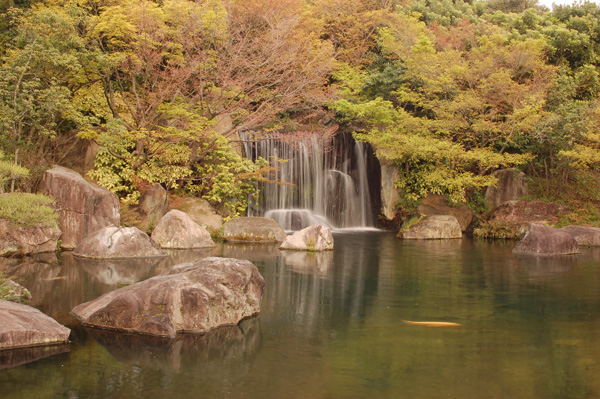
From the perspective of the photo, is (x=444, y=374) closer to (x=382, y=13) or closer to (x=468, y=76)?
(x=468, y=76)

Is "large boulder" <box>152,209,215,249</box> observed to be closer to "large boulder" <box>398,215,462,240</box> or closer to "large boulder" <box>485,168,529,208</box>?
"large boulder" <box>398,215,462,240</box>

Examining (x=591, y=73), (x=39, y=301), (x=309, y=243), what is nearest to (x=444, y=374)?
(x=39, y=301)

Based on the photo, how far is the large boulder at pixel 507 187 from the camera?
21562mm

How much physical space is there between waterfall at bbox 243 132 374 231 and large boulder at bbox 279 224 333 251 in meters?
5.35

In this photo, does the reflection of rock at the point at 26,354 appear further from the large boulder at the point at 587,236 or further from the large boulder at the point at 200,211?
the large boulder at the point at 587,236

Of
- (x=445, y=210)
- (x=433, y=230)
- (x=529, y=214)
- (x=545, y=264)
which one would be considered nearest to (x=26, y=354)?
(x=545, y=264)

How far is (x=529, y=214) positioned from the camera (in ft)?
64.0

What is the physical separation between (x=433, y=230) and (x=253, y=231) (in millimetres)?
6524

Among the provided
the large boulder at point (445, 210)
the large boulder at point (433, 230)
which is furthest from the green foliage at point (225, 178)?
the large boulder at point (445, 210)

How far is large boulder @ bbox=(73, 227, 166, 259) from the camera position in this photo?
12.4 metres

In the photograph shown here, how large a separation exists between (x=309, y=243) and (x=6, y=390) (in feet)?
34.1

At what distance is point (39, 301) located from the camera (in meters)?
7.99

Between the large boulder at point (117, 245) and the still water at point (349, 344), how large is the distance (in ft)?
3.49

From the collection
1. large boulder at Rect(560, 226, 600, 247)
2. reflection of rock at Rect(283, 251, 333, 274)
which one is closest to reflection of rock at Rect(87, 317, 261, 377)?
reflection of rock at Rect(283, 251, 333, 274)
